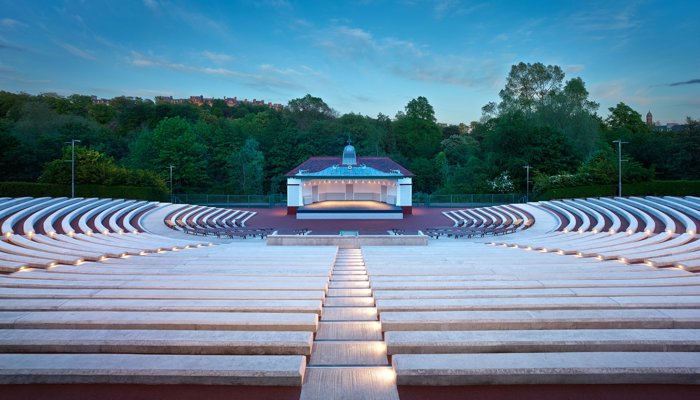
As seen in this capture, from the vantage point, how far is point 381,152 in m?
62.8

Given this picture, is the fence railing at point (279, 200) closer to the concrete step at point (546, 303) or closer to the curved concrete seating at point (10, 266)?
the curved concrete seating at point (10, 266)

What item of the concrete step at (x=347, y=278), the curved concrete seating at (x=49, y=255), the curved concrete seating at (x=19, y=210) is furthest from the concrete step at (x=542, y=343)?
the curved concrete seating at (x=19, y=210)

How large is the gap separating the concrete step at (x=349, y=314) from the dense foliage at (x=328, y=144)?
35.2 m

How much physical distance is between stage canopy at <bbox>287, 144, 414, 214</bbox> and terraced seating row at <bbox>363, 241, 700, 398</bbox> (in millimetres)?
29093

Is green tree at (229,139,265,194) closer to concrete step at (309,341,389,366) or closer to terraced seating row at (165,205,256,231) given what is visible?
terraced seating row at (165,205,256,231)

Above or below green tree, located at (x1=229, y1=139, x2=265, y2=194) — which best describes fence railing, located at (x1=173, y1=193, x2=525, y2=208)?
below

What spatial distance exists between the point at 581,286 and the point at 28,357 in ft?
26.9

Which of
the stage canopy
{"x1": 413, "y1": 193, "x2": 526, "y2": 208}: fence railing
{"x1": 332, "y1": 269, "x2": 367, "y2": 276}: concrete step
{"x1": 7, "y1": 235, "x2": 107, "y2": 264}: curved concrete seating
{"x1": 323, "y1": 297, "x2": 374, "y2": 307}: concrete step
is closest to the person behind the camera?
{"x1": 323, "y1": 297, "x2": 374, "y2": 307}: concrete step

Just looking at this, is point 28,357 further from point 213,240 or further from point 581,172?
point 581,172

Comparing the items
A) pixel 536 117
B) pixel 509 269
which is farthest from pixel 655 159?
pixel 509 269

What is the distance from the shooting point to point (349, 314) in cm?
616

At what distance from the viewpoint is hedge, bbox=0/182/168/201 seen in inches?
1101

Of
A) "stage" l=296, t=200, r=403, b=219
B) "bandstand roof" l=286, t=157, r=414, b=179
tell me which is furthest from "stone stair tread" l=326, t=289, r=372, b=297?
"bandstand roof" l=286, t=157, r=414, b=179

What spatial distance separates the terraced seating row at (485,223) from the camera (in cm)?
2316
